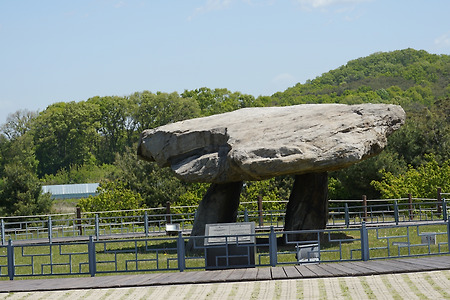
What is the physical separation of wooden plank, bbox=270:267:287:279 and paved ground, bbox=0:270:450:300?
0.18 meters

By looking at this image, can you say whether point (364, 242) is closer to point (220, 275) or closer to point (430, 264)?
point (430, 264)

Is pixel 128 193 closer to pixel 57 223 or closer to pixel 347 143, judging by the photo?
pixel 57 223

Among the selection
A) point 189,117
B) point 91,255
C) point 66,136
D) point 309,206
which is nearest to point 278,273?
point 91,255

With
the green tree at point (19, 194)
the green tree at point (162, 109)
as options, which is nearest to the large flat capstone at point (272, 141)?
the green tree at point (19, 194)

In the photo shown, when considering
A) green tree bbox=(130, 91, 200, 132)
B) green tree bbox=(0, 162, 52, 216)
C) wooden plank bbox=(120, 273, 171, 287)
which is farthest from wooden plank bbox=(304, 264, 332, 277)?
green tree bbox=(130, 91, 200, 132)

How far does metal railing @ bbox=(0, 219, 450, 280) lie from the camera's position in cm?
1227

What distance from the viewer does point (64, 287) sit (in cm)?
1130

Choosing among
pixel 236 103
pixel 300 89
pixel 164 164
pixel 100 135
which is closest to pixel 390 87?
pixel 300 89

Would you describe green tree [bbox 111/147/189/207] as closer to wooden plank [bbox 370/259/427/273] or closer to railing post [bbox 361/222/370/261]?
railing post [bbox 361/222/370/261]

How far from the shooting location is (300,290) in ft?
33.1

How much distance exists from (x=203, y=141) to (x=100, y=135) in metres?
46.4

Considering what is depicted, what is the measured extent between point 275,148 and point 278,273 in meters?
3.95

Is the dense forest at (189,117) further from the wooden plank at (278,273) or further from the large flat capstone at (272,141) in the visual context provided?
the wooden plank at (278,273)

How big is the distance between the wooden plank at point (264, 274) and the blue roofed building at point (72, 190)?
4138 centimetres
